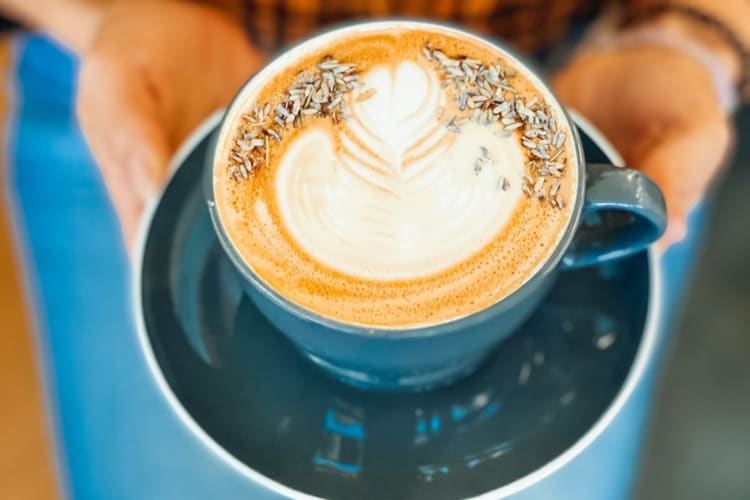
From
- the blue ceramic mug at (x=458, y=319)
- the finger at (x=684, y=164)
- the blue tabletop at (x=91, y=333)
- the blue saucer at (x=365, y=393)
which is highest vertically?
the finger at (x=684, y=164)

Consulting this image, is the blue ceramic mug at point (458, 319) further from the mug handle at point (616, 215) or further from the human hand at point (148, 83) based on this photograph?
the human hand at point (148, 83)

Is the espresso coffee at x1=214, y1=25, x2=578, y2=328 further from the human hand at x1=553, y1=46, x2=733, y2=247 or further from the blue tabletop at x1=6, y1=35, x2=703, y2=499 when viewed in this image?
the blue tabletop at x1=6, y1=35, x2=703, y2=499

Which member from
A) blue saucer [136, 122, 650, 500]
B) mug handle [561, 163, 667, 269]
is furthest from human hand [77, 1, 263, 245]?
mug handle [561, 163, 667, 269]

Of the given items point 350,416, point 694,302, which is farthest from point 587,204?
point 694,302

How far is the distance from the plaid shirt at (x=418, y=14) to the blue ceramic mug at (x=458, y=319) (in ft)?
1.05

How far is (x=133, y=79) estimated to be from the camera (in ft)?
2.98

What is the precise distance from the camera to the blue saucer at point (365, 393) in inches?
26.1

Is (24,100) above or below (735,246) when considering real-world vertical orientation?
below

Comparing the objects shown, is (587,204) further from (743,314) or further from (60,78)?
(743,314)

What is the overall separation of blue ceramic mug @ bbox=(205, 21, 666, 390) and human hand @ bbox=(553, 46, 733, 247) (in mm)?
129

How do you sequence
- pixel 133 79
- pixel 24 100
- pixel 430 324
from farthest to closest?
pixel 24 100 < pixel 133 79 < pixel 430 324

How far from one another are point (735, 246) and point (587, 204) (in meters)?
1.13

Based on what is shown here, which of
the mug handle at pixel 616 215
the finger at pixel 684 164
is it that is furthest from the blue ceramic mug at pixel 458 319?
the finger at pixel 684 164

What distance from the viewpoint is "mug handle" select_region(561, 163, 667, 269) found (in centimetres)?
60
